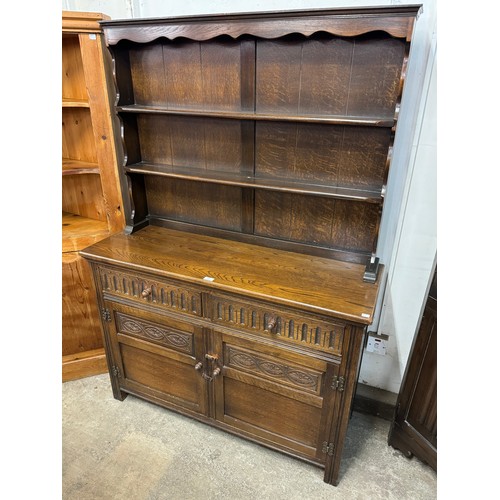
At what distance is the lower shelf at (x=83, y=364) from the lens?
2.20 meters

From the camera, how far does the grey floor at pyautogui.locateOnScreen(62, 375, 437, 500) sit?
1.63 metres

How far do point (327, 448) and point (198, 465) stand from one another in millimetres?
639

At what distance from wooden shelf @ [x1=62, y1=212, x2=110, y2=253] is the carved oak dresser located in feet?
0.72

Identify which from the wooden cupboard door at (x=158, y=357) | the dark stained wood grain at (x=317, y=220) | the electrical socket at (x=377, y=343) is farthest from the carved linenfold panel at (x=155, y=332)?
the electrical socket at (x=377, y=343)

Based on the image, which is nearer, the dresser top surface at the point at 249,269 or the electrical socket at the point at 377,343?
the dresser top surface at the point at 249,269

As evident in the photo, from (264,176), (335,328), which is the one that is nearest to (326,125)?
(264,176)

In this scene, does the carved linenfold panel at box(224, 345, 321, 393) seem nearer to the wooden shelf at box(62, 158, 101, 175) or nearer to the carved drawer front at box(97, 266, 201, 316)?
the carved drawer front at box(97, 266, 201, 316)

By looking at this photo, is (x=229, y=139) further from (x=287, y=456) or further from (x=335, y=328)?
(x=287, y=456)

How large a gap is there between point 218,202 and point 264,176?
11.7 inches

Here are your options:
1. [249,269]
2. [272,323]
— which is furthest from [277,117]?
[272,323]

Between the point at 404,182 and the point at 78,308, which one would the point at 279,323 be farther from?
the point at 78,308

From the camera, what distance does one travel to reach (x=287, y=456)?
70.2 inches

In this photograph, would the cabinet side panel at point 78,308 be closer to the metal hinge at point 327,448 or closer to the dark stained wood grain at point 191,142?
the dark stained wood grain at point 191,142

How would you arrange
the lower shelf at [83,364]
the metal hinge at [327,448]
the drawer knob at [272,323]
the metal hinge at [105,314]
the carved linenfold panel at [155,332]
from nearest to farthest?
the drawer knob at [272,323], the metal hinge at [327,448], the carved linenfold panel at [155,332], the metal hinge at [105,314], the lower shelf at [83,364]
